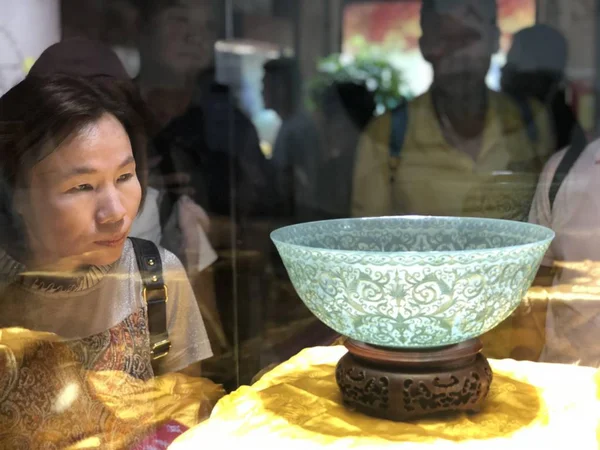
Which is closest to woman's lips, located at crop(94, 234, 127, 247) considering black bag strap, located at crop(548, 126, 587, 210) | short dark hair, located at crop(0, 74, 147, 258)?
short dark hair, located at crop(0, 74, 147, 258)

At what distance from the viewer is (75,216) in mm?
1089

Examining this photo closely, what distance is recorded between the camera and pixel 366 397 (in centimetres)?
95

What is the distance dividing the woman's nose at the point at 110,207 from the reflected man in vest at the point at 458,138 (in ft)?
1.71

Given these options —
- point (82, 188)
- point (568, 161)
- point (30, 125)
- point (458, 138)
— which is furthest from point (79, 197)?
point (568, 161)

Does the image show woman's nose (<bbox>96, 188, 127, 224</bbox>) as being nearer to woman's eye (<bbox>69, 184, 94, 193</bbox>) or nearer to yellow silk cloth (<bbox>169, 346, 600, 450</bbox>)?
woman's eye (<bbox>69, 184, 94, 193</bbox>)

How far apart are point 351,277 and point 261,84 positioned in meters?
0.65

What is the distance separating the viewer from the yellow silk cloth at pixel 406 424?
895mm

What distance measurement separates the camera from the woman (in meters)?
1.07

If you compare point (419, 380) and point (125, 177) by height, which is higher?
point (125, 177)

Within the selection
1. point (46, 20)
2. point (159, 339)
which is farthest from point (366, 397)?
point (46, 20)

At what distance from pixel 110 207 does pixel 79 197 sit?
0.05 meters

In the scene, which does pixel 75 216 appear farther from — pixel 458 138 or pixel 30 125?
pixel 458 138

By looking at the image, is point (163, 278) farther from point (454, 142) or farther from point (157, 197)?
point (454, 142)

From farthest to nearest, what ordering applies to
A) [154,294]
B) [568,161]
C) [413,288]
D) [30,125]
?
1. [568,161]
2. [154,294]
3. [30,125]
4. [413,288]
